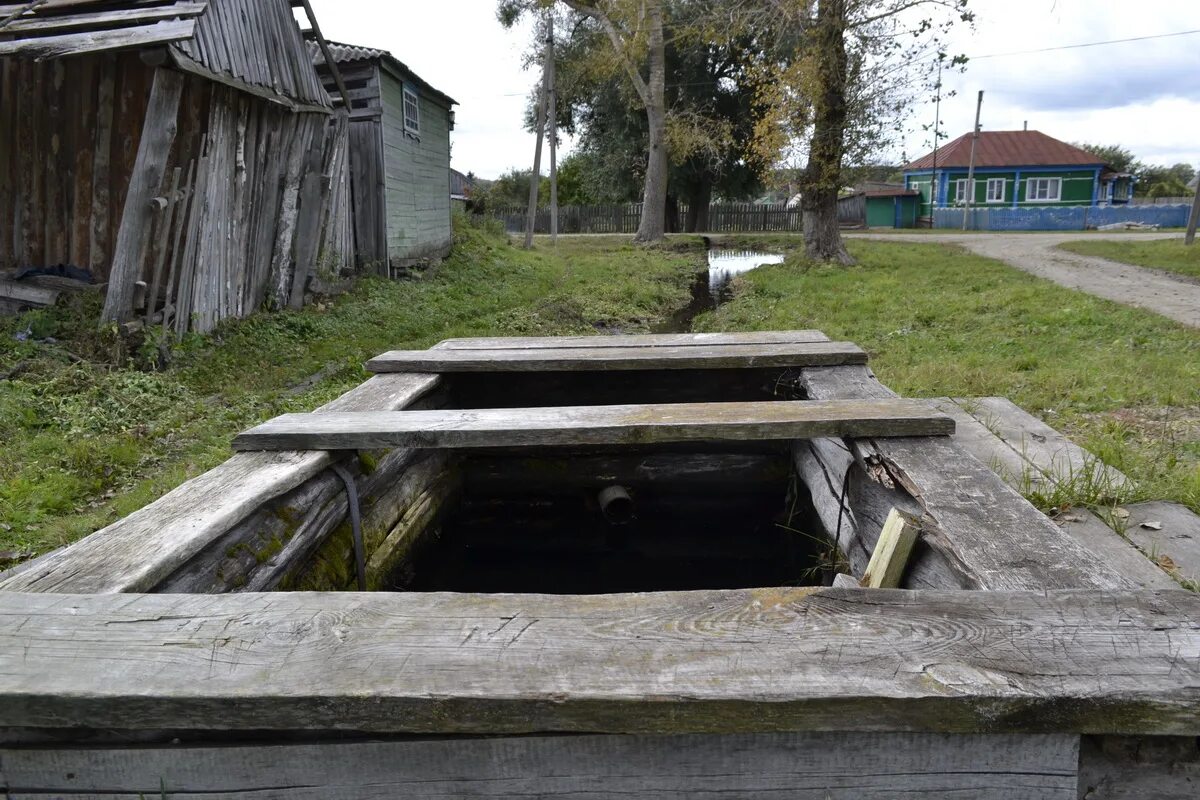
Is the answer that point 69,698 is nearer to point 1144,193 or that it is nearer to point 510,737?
point 510,737

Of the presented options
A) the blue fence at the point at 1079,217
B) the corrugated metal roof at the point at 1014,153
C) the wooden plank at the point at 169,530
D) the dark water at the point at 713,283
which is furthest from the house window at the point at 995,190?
the wooden plank at the point at 169,530

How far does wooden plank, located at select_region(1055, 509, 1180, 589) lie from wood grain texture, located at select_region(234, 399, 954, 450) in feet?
2.11

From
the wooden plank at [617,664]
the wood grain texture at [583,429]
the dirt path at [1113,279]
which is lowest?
the wooden plank at [617,664]

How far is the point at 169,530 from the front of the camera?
207cm

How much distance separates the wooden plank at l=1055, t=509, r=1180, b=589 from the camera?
270cm

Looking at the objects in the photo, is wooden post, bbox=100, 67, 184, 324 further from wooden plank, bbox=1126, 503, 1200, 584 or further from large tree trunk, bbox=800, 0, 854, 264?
large tree trunk, bbox=800, 0, 854, 264

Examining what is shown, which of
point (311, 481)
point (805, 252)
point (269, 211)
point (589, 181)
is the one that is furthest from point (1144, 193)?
point (311, 481)

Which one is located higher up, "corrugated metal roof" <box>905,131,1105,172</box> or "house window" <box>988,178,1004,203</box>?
"corrugated metal roof" <box>905,131,1105,172</box>

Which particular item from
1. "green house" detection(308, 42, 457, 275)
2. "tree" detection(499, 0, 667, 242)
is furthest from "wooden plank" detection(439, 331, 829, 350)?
"tree" detection(499, 0, 667, 242)

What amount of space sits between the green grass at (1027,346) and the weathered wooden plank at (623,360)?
1520 millimetres

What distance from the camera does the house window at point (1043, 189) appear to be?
140ft

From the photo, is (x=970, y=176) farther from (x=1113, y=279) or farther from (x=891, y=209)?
(x=1113, y=279)

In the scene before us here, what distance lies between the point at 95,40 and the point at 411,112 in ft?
30.0

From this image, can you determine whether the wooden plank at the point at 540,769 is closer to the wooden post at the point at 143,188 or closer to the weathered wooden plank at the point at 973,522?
the weathered wooden plank at the point at 973,522
